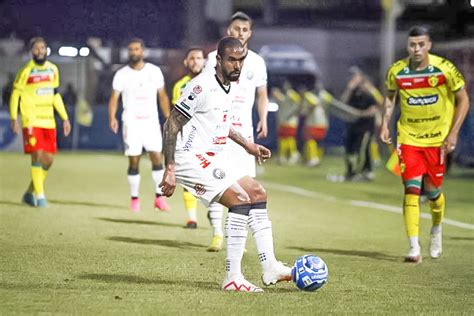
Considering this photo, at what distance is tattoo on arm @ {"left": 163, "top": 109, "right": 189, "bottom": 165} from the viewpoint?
9.70m

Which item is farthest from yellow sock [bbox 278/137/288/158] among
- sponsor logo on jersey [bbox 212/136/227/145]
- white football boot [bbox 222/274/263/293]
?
white football boot [bbox 222/274/263/293]

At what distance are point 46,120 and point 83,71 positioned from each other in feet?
68.4

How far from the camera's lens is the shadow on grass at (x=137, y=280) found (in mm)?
10109

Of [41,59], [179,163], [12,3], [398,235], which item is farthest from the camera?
[12,3]

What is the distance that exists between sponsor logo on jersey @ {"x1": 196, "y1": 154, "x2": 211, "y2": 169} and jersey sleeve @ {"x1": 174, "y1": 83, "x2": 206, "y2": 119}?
1.12 feet

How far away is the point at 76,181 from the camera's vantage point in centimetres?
2352

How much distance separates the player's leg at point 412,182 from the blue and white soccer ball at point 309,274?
278 centimetres

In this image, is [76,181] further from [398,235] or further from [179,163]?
[179,163]

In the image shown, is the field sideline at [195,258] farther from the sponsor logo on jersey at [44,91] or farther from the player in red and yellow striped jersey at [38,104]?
the sponsor logo on jersey at [44,91]

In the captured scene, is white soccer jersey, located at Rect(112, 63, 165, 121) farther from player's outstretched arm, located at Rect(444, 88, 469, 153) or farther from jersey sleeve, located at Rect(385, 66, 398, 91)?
player's outstretched arm, located at Rect(444, 88, 469, 153)

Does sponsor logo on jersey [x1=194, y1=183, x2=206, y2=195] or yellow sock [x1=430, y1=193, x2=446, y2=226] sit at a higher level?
sponsor logo on jersey [x1=194, y1=183, x2=206, y2=195]

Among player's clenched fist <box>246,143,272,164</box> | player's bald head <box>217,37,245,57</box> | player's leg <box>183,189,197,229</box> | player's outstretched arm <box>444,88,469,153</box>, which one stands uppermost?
player's bald head <box>217,37,245,57</box>

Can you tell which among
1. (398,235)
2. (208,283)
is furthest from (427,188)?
(208,283)

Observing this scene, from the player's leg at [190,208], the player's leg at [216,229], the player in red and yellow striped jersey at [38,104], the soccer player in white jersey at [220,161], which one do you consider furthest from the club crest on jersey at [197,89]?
the player in red and yellow striped jersey at [38,104]
